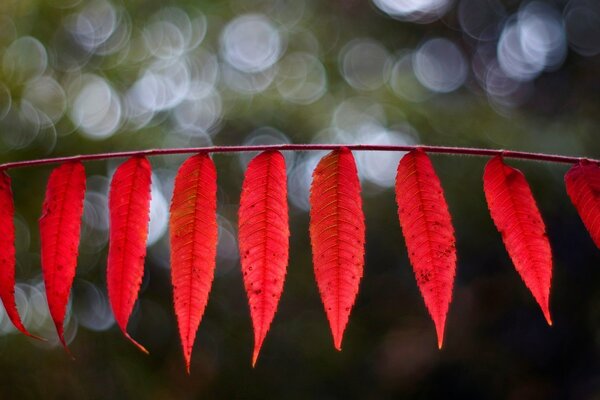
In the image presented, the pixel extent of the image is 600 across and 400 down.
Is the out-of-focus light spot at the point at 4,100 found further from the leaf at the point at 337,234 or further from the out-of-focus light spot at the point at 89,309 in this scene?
the leaf at the point at 337,234

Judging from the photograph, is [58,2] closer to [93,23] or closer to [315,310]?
[93,23]

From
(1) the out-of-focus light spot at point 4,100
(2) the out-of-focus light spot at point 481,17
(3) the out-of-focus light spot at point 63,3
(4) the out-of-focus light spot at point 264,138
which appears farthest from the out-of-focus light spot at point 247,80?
(2) the out-of-focus light spot at point 481,17

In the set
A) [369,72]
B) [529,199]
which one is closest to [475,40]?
[369,72]

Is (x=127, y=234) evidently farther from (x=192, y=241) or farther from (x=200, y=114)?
(x=200, y=114)

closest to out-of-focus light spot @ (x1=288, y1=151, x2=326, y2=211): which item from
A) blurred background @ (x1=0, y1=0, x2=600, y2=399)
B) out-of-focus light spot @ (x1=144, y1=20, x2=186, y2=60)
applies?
blurred background @ (x1=0, y1=0, x2=600, y2=399)

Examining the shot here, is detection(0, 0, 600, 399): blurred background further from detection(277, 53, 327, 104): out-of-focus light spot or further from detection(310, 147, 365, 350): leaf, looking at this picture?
detection(310, 147, 365, 350): leaf

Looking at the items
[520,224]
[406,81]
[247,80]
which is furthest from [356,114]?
[520,224]
